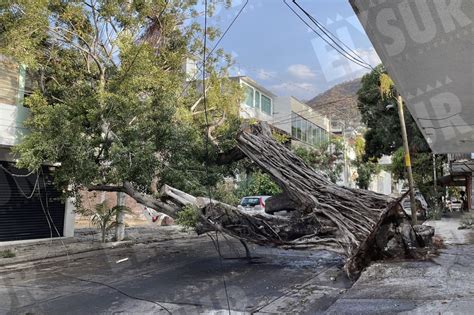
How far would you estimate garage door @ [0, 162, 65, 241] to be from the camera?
15.6 m

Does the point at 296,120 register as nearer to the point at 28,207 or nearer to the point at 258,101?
the point at 258,101

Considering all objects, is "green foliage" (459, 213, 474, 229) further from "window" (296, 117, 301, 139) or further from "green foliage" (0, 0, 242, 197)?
"window" (296, 117, 301, 139)

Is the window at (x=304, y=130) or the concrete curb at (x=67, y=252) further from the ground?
the window at (x=304, y=130)

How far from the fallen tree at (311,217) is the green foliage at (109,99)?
5.68 ft

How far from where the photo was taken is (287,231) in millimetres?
10688

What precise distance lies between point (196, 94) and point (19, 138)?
22.0ft

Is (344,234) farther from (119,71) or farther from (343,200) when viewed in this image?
(119,71)

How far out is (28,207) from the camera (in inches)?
647

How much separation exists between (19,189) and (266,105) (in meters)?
24.5

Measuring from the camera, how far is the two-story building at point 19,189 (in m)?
14.8

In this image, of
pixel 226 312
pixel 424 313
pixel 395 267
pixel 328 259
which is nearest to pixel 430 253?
pixel 395 267

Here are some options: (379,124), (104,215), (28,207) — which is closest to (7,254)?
(104,215)

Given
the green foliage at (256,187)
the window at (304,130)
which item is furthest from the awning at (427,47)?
the window at (304,130)

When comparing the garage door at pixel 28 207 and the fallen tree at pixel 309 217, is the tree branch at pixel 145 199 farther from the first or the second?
the garage door at pixel 28 207
